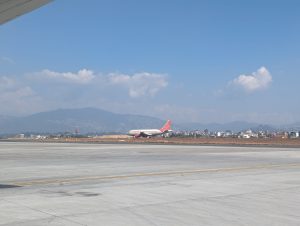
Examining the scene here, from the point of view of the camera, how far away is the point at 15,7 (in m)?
9.42

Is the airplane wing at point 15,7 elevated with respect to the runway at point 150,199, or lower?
elevated

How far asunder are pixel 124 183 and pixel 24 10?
9143 millimetres

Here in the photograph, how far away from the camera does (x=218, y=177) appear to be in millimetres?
19422

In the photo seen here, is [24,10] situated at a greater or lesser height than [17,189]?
greater

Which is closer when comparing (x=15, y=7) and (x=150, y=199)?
(x=15, y=7)

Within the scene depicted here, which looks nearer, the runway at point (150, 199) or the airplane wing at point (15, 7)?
the airplane wing at point (15, 7)

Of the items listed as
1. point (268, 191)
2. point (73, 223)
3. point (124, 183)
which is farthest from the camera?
point (124, 183)

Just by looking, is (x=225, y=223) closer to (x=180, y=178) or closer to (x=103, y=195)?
(x=103, y=195)

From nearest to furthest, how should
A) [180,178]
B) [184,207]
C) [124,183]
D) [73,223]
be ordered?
1. [73,223]
2. [184,207]
3. [124,183]
4. [180,178]

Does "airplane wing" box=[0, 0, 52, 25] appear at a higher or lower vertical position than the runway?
higher

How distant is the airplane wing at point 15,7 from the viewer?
29.5 feet

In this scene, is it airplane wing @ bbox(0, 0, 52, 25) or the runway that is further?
the runway

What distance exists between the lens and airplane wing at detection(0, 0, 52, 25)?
9000mm

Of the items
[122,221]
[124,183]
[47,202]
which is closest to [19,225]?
[122,221]
